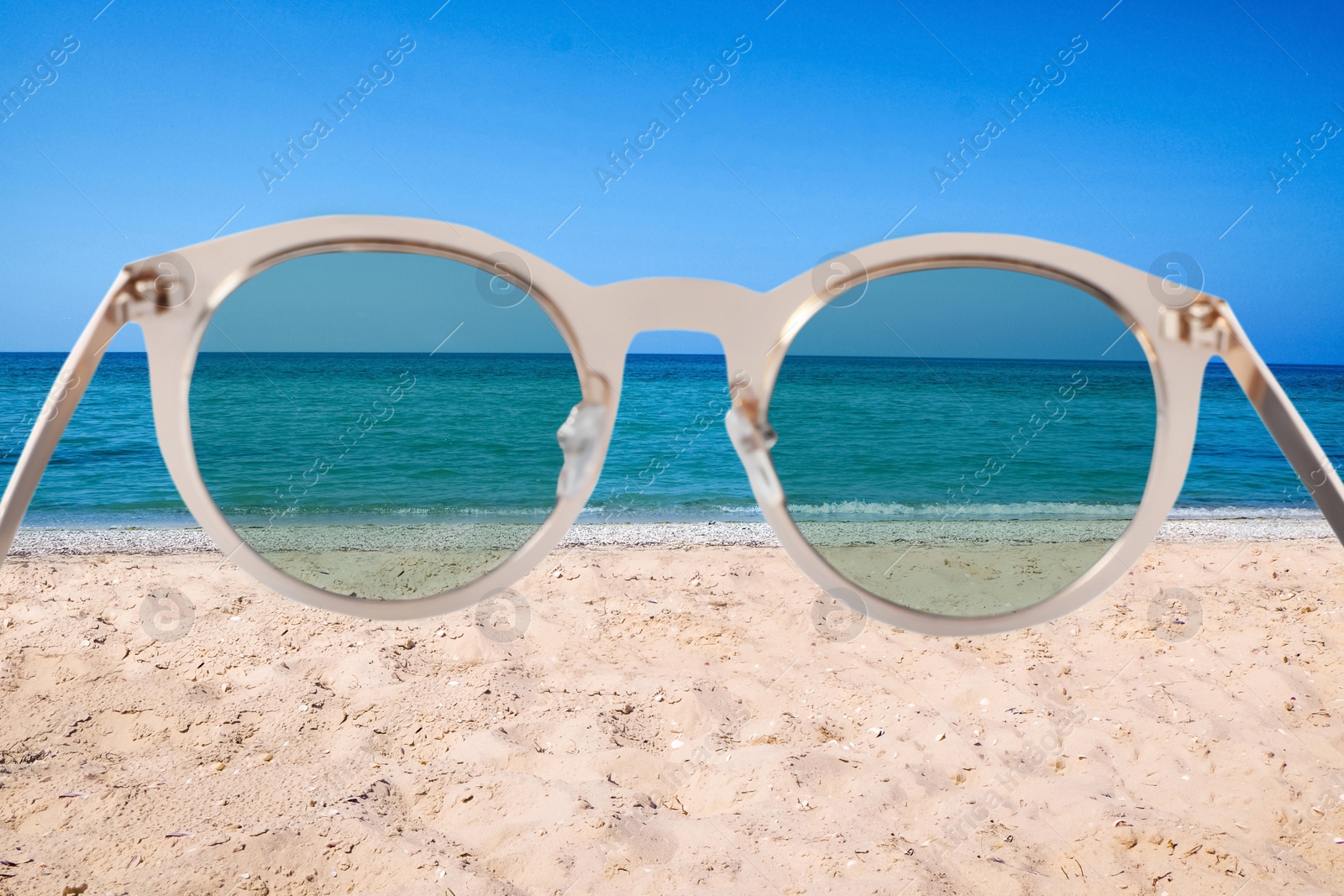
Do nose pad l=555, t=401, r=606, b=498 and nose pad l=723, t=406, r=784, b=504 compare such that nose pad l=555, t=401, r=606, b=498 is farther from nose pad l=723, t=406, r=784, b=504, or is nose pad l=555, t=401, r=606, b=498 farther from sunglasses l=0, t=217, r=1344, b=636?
nose pad l=723, t=406, r=784, b=504

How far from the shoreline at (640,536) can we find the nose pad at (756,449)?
1641mm

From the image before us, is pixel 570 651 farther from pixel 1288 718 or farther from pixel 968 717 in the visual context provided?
pixel 1288 718

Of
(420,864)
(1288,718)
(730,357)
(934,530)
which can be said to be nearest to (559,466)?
(730,357)

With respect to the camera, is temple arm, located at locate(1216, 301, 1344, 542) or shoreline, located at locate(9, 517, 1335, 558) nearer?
temple arm, located at locate(1216, 301, 1344, 542)

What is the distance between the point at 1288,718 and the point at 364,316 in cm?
192

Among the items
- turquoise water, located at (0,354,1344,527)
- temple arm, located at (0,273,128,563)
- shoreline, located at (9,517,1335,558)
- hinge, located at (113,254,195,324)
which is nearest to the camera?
temple arm, located at (0,273,128,563)

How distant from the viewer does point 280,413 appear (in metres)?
1.98

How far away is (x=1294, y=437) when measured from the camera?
0.83 meters

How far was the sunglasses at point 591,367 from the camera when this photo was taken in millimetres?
921

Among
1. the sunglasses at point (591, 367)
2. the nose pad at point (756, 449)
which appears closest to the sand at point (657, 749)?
the sunglasses at point (591, 367)

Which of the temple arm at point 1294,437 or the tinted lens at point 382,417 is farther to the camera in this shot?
the tinted lens at point 382,417

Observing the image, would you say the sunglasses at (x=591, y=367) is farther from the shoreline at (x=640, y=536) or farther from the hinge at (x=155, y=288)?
the shoreline at (x=640, y=536)

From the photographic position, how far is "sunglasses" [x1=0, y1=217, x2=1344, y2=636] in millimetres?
921

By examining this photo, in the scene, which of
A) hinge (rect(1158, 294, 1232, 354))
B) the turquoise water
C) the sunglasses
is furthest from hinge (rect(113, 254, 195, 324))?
hinge (rect(1158, 294, 1232, 354))
